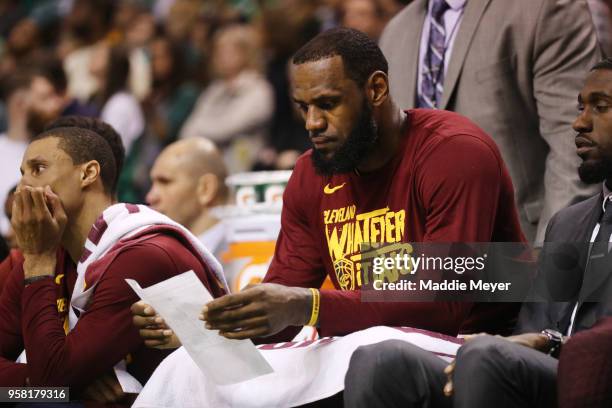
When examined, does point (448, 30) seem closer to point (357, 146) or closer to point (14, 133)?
point (357, 146)

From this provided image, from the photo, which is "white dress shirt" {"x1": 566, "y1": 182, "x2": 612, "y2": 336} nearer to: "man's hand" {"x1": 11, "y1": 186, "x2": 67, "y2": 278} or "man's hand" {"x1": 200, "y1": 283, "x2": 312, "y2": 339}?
"man's hand" {"x1": 200, "y1": 283, "x2": 312, "y2": 339}

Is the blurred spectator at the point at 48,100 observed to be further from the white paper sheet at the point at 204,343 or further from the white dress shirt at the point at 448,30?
the white paper sheet at the point at 204,343

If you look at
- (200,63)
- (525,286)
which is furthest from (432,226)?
(200,63)

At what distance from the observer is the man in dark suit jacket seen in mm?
2369

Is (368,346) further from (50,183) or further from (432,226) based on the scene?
(50,183)

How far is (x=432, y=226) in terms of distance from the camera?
2893 mm

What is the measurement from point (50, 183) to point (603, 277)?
1650 mm

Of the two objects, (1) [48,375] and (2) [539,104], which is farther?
(2) [539,104]

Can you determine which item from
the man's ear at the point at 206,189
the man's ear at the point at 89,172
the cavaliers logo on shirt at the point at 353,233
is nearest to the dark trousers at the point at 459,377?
the cavaliers logo on shirt at the point at 353,233

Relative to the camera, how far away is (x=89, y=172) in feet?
11.6

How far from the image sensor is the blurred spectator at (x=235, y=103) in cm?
623

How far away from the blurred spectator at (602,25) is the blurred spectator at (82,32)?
472 cm

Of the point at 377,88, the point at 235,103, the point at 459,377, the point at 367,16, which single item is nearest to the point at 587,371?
the point at 459,377

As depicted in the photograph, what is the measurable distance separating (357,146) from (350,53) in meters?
0.26
